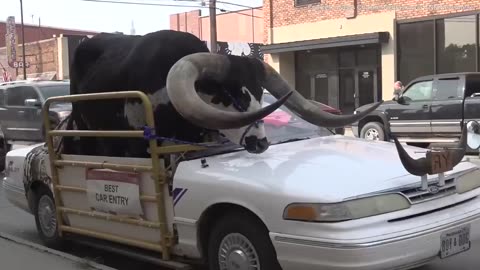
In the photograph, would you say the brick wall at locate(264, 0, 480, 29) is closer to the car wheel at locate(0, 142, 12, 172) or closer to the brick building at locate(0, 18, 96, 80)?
the car wheel at locate(0, 142, 12, 172)

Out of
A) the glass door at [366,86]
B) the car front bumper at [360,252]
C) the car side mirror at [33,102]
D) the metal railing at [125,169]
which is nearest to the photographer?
the car front bumper at [360,252]

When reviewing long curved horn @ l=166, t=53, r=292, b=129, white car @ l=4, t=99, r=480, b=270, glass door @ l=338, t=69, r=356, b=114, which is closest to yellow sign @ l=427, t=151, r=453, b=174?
white car @ l=4, t=99, r=480, b=270

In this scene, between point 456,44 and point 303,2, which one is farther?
point 303,2

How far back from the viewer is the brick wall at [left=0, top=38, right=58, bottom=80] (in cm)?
4475

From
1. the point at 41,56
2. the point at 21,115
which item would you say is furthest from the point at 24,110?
the point at 41,56

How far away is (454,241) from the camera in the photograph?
4.50 metres

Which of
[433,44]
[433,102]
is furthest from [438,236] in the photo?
[433,44]

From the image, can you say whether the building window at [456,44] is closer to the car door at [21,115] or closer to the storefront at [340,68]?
the storefront at [340,68]

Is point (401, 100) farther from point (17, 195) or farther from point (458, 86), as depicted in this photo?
point (17, 195)

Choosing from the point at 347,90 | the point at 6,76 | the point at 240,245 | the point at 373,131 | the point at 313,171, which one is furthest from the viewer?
the point at 6,76

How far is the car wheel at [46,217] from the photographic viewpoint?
262 inches

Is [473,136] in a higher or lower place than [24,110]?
lower

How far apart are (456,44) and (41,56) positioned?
3266 centimetres

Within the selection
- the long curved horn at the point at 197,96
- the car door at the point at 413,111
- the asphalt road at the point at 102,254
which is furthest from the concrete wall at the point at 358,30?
the long curved horn at the point at 197,96
